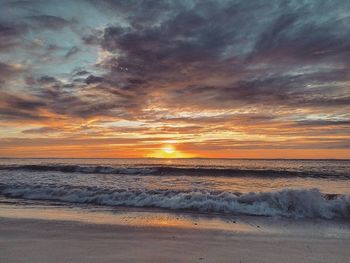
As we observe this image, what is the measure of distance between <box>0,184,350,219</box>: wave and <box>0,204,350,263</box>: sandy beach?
105cm

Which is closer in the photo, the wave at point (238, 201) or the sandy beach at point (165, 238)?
the sandy beach at point (165, 238)

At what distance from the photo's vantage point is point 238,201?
11.1 meters

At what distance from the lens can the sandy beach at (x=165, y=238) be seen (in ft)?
17.1

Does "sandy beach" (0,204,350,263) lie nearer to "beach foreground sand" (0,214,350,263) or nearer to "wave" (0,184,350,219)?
"beach foreground sand" (0,214,350,263)

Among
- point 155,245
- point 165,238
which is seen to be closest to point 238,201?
point 165,238

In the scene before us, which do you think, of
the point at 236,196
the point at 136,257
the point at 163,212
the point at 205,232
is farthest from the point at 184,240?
the point at 236,196

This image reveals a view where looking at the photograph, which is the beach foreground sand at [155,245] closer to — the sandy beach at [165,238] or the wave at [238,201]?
the sandy beach at [165,238]

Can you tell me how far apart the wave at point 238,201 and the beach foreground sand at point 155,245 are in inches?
100

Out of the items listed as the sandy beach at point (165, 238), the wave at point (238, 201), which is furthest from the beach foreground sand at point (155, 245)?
the wave at point (238, 201)

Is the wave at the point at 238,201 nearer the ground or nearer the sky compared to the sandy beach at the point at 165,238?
nearer the sky

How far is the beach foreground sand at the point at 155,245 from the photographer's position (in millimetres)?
5148

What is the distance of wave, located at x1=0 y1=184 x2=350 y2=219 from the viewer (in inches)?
394

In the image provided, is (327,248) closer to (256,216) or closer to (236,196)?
(256,216)

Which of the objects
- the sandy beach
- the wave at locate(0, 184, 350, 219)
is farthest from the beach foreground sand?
the wave at locate(0, 184, 350, 219)
